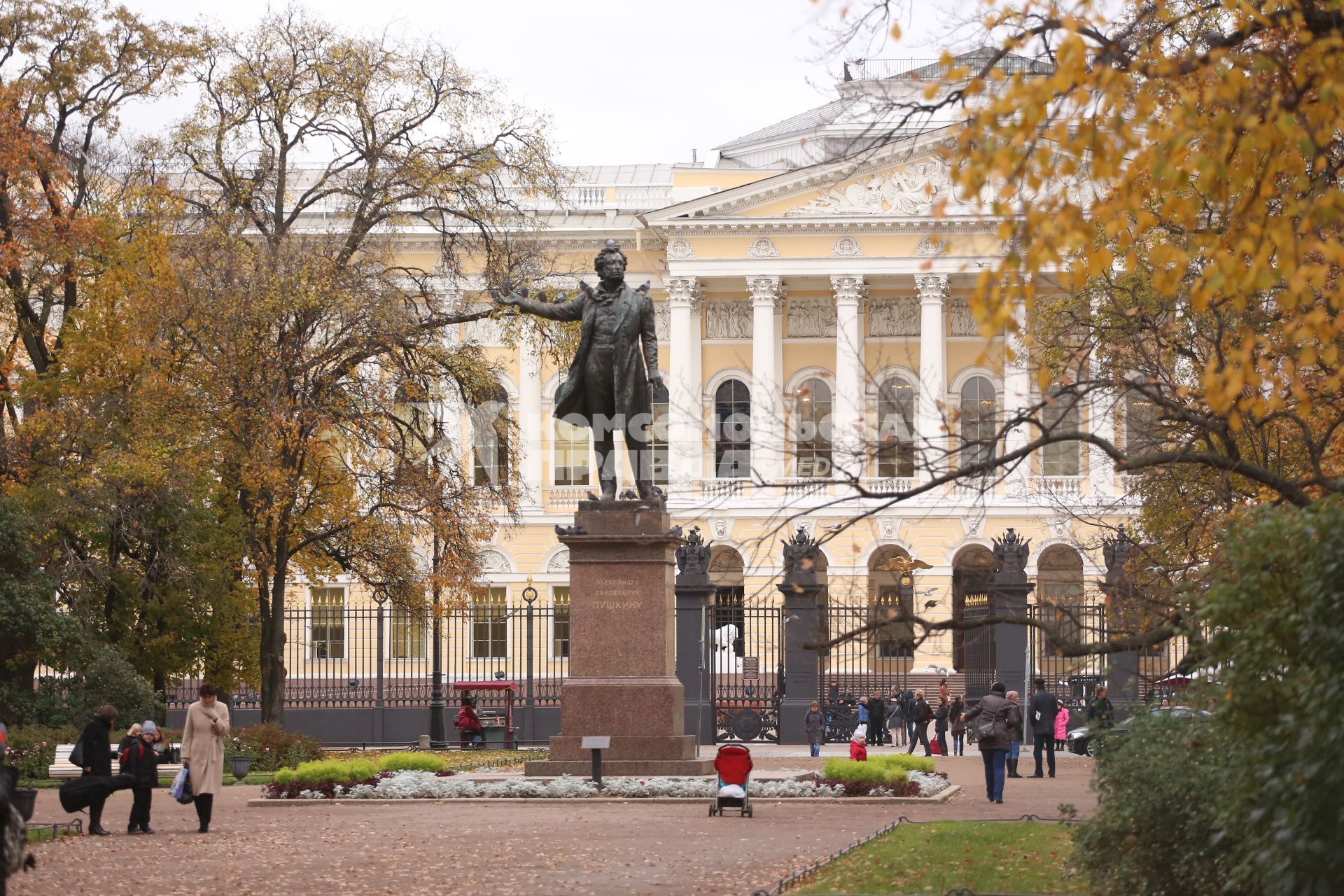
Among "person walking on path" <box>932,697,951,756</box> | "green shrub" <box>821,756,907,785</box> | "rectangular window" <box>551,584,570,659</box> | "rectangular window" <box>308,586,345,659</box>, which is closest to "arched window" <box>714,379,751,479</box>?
"rectangular window" <box>551,584,570,659</box>

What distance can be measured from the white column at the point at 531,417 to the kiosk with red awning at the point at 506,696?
29055mm

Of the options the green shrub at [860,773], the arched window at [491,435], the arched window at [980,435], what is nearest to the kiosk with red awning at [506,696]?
the arched window at [491,435]

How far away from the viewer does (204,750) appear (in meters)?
A: 15.7

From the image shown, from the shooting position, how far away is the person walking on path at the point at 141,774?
51.0ft

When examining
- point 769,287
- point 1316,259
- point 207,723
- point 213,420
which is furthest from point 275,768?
point 769,287

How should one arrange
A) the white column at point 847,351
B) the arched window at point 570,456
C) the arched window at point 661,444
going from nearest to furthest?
the white column at point 847,351 → the arched window at point 661,444 → the arched window at point 570,456

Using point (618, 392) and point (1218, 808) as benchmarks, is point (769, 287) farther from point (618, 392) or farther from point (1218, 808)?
point (1218, 808)

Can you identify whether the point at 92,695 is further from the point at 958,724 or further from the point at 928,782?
the point at 958,724

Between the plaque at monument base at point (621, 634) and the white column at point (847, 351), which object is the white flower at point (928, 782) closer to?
the plaque at monument base at point (621, 634)

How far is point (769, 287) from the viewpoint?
61.1 meters

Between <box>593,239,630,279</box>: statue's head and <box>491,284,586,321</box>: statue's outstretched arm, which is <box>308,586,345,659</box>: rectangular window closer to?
<box>491,284,586,321</box>: statue's outstretched arm

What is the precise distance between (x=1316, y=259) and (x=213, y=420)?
57.1 ft

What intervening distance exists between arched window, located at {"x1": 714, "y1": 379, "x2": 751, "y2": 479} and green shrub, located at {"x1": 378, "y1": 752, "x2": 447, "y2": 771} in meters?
36.9

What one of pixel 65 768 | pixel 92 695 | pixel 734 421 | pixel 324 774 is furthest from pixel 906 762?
pixel 734 421
